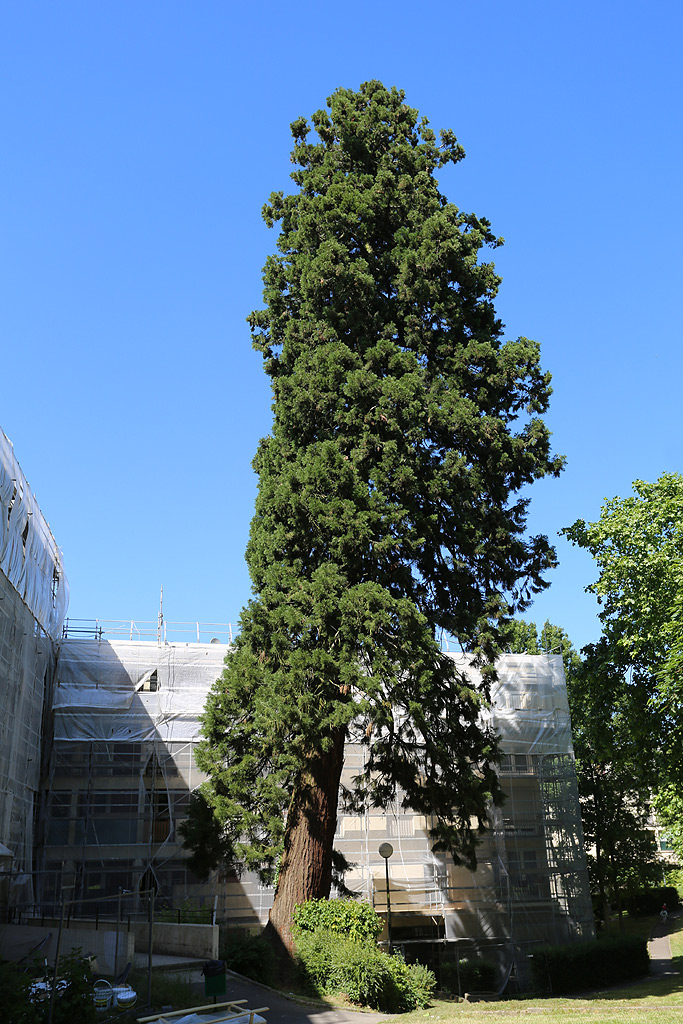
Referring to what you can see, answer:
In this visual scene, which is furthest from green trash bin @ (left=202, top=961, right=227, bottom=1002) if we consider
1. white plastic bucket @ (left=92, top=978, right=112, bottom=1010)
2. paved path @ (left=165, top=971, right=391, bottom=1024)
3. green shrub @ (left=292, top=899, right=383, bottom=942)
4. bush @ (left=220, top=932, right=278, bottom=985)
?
green shrub @ (left=292, top=899, right=383, bottom=942)

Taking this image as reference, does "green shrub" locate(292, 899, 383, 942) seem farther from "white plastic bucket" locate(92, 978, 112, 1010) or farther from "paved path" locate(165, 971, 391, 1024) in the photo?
"white plastic bucket" locate(92, 978, 112, 1010)

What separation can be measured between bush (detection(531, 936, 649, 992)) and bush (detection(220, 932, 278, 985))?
7.94 m

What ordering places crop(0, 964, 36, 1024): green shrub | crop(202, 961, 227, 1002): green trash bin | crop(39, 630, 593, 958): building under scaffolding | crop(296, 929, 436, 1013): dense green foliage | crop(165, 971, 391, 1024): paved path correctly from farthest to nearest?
crop(39, 630, 593, 958): building under scaffolding
crop(296, 929, 436, 1013): dense green foliage
crop(202, 961, 227, 1002): green trash bin
crop(165, 971, 391, 1024): paved path
crop(0, 964, 36, 1024): green shrub

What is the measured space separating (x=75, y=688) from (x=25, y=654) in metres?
3.90

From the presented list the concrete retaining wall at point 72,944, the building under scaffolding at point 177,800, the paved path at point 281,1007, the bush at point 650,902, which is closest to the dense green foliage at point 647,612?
the building under scaffolding at point 177,800

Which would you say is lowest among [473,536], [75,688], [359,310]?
[75,688]

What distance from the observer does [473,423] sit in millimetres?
16281

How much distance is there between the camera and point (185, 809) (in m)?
22.6

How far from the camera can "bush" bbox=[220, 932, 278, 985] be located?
44.6 ft

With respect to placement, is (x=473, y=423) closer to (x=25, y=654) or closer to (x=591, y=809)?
(x=25, y=654)

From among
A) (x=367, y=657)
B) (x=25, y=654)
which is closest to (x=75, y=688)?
(x=25, y=654)

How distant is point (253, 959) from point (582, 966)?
904 cm

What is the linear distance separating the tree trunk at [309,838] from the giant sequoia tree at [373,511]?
0.12 ft

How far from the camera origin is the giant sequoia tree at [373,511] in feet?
48.0
